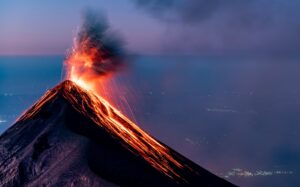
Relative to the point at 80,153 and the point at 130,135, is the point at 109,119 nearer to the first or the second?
the point at 130,135

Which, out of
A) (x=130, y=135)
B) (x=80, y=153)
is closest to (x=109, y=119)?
(x=130, y=135)

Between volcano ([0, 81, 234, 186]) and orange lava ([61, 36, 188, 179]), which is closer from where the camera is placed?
volcano ([0, 81, 234, 186])

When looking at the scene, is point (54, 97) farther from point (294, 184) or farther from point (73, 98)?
point (294, 184)

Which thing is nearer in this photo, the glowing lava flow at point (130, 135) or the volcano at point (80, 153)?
the volcano at point (80, 153)

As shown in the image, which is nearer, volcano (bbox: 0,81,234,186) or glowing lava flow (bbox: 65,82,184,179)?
volcano (bbox: 0,81,234,186)

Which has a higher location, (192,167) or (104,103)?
(104,103)

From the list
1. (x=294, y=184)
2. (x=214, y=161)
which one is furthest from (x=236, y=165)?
(x=294, y=184)

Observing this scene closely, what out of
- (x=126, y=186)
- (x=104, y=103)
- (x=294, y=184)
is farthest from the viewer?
(x=294, y=184)

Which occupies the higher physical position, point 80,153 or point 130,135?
point 80,153
